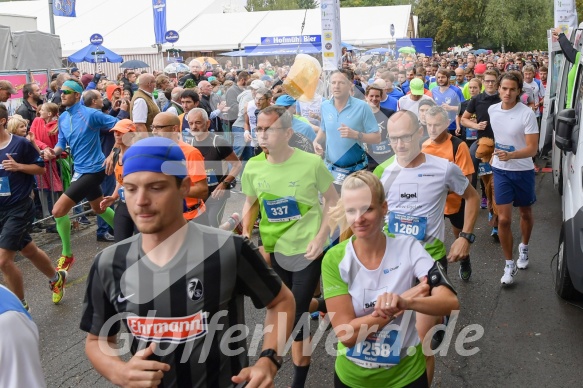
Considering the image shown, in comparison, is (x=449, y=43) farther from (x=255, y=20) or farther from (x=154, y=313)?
(x=154, y=313)

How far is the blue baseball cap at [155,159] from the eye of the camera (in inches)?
87.9

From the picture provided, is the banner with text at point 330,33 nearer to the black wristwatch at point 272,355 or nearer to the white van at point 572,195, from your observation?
the white van at point 572,195

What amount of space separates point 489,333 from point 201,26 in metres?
42.0

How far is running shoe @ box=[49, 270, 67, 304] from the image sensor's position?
6387 mm

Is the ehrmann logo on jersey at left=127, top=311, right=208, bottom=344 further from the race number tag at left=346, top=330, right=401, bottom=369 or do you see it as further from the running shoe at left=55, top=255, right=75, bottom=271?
the running shoe at left=55, top=255, right=75, bottom=271

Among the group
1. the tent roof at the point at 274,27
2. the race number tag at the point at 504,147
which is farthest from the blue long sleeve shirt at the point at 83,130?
the tent roof at the point at 274,27

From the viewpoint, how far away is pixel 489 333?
17.5ft

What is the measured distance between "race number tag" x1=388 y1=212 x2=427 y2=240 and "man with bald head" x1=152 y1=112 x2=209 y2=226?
1.59 m

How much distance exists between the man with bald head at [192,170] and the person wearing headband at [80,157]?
1898mm

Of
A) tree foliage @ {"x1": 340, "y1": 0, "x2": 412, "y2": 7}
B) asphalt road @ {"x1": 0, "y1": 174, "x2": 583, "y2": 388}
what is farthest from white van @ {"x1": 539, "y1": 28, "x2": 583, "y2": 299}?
tree foliage @ {"x1": 340, "y1": 0, "x2": 412, "y2": 7}

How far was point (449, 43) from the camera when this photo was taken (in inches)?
2827

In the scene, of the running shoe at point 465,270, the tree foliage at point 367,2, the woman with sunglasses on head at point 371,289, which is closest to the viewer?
the woman with sunglasses on head at point 371,289

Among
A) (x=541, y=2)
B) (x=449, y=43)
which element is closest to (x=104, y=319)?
(x=541, y=2)

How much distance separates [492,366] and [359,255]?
2.31m
